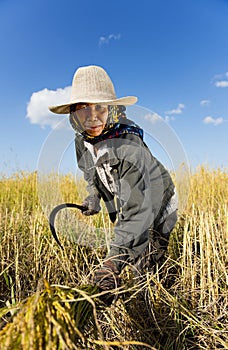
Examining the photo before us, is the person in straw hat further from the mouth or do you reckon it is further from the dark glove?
the dark glove

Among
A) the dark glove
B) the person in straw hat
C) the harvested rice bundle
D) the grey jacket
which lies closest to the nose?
the person in straw hat

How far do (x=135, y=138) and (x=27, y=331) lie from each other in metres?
0.95

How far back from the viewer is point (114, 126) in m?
1.42

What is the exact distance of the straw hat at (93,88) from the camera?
4.56 ft

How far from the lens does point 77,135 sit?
1.76m

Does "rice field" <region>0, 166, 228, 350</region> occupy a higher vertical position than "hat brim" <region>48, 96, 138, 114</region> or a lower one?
lower

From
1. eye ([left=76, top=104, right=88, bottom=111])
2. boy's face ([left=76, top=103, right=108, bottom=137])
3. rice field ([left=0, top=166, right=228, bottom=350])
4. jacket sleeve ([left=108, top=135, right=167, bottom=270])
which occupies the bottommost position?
rice field ([left=0, top=166, right=228, bottom=350])

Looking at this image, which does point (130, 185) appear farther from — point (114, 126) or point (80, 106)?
point (80, 106)

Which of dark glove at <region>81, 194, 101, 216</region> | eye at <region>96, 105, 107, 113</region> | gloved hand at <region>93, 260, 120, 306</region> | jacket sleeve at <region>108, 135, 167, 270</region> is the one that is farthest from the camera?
dark glove at <region>81, 194, 101, 216</region>

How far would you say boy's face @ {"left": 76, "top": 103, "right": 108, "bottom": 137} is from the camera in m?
1.40

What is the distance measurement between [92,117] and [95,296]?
838 millimetres

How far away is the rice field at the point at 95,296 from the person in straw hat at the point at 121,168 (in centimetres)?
11

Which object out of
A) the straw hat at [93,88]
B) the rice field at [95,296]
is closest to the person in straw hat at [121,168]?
the straw hat at [93,88]

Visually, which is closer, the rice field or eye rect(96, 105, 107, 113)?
the rice field
